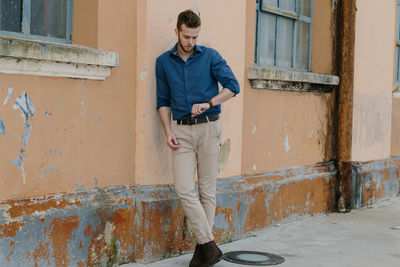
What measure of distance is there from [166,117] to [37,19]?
115 centimetres

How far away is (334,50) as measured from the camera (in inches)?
277

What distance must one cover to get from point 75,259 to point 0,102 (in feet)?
3.88

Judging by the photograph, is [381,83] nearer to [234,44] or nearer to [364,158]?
[364,158]

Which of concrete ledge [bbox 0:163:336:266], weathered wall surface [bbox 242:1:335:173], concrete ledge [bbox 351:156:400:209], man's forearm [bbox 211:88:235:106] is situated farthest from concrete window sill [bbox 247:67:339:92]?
man's forearm [bbox 211:88:235:106]

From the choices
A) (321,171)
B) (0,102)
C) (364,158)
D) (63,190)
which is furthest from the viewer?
(364,158)

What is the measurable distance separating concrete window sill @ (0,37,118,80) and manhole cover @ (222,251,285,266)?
5.80 feet

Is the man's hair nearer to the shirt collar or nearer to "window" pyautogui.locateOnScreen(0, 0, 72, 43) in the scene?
the shirt collar

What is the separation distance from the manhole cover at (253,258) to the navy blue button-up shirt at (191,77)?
3.96 feet

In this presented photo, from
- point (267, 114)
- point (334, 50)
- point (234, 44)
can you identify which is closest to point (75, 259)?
point (234, 44)

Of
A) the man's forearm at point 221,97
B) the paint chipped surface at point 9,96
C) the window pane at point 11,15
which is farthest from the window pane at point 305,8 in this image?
the paint chipped surface at point 9,96

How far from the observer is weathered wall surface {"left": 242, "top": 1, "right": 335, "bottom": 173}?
5.77m

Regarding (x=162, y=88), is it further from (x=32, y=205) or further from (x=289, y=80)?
(x=289, y=80)

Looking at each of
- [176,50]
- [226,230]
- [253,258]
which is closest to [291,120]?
[226,230]

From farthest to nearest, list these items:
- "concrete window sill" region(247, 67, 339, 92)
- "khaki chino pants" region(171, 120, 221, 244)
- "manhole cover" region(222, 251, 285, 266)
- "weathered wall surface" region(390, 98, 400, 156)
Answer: "weathered wall surface" region(390, 98, 400, 156) < "concrete window sill" region(247, 67, 339, 92) < "manhole cover" region(222, 251, 285, 266) < "khaki chino pants" region(171, 120, 221, 244)
